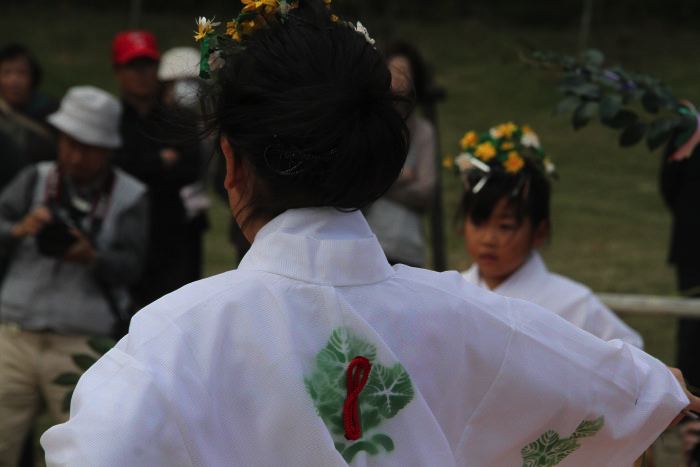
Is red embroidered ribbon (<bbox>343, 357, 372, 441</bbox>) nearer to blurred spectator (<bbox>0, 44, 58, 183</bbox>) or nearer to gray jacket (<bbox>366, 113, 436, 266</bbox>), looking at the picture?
gray jacket (<bbox>366, 113, 436, 266</bbox>)

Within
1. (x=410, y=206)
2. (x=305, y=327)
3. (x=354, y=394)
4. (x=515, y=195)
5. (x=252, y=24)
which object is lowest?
(x=410, y=206)

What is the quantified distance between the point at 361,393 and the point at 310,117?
17.4 inches

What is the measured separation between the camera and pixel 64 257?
450 centimetres

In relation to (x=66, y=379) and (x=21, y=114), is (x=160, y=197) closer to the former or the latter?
(x=21, y=114)

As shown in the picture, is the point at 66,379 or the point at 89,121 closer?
the point at 66,379

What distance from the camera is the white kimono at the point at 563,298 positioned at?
4012 millimetres

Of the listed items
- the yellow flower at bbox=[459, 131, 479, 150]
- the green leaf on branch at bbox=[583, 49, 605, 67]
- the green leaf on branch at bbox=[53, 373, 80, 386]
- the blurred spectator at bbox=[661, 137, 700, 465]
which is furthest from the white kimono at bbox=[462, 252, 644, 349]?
the blurred spectator at bbox=[661, 137, 700, 465]

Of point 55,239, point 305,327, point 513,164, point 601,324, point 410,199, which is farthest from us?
point 410,199

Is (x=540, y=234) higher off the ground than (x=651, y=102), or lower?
lower

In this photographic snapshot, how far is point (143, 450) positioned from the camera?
1830 mm

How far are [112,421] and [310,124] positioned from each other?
1.69ft

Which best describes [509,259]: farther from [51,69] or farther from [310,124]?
[51,69]

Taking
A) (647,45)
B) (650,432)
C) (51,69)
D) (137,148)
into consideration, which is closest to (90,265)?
(137,148)

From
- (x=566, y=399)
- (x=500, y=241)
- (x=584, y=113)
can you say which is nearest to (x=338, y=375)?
(x=566, y=399)
